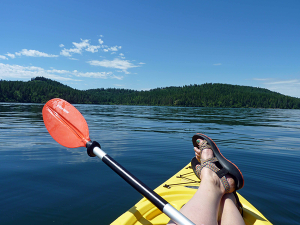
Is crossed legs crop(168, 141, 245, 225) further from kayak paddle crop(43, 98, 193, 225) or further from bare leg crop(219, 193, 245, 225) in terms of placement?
kayak paddle crop(43, 98, 193, 225)

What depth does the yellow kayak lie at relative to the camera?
6.75 ft

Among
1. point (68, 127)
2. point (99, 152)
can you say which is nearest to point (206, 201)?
point (99, 152)

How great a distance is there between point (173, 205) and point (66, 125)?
2240mm

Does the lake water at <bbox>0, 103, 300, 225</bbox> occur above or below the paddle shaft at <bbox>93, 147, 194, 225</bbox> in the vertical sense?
below

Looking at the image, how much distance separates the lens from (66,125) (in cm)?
331

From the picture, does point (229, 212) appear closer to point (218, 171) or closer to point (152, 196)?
point (218, 171)

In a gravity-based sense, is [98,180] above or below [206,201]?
below

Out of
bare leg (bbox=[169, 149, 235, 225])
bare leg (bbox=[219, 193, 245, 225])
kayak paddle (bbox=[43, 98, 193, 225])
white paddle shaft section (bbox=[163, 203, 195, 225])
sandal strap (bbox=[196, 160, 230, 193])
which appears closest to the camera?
white paddle shaft section (bbox=[163, 203, 195, 225])

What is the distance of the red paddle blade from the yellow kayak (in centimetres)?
130

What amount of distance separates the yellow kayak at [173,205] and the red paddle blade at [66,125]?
51.1 inches

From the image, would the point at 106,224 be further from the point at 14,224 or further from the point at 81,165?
the point at 81,165

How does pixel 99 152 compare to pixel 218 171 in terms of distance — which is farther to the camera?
pixel 218 171

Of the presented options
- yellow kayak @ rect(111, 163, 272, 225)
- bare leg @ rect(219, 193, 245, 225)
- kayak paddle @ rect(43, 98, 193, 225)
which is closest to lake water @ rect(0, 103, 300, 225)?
yellow kayak @ rect(111, 163, 272, 225)

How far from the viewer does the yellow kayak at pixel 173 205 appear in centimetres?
206
